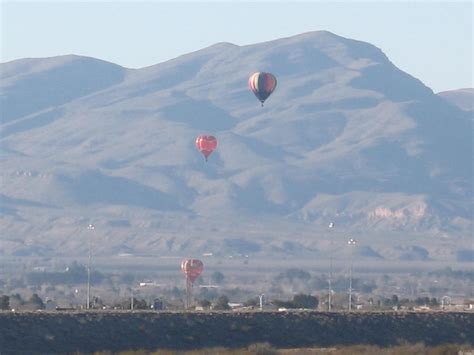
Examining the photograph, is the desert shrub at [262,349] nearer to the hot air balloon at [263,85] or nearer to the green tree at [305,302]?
the green tree at [305,302]

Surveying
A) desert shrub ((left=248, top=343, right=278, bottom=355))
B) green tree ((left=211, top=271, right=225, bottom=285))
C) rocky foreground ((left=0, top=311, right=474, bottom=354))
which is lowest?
desert shrub ((left=248, top=343, right=278, bottom=355))

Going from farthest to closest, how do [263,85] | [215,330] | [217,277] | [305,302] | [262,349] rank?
1. [217,277]
2. [263,85]
3. [305,302]
4. [215,330]
5. [262,349]

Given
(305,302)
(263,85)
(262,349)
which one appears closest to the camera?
(262,349)

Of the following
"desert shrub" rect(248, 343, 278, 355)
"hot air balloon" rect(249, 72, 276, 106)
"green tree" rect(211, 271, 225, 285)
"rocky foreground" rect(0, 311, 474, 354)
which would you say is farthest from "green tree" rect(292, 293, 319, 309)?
"green tree" rect(211, 271, 225, 285)

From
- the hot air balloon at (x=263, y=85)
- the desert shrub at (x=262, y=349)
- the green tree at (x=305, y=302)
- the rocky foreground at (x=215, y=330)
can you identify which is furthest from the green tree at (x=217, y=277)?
the desert shrub at (x=262, y=349)

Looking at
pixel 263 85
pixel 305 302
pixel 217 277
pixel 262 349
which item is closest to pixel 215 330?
pixel 262 349

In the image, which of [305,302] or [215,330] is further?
[305,302]

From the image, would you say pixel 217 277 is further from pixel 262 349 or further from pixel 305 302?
pixel 262 349

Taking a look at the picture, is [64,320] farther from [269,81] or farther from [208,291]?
[208,291]

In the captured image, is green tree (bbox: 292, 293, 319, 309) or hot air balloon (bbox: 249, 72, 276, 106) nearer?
green tree (bbox: 292, 293, 319, 309)

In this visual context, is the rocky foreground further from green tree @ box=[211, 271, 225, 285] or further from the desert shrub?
green tree @ box=[211, 271, 225, 285]

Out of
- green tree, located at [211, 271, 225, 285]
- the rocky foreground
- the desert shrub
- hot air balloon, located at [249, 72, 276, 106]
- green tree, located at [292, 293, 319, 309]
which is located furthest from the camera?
green tree, located at [211, 271, 225, 285]
